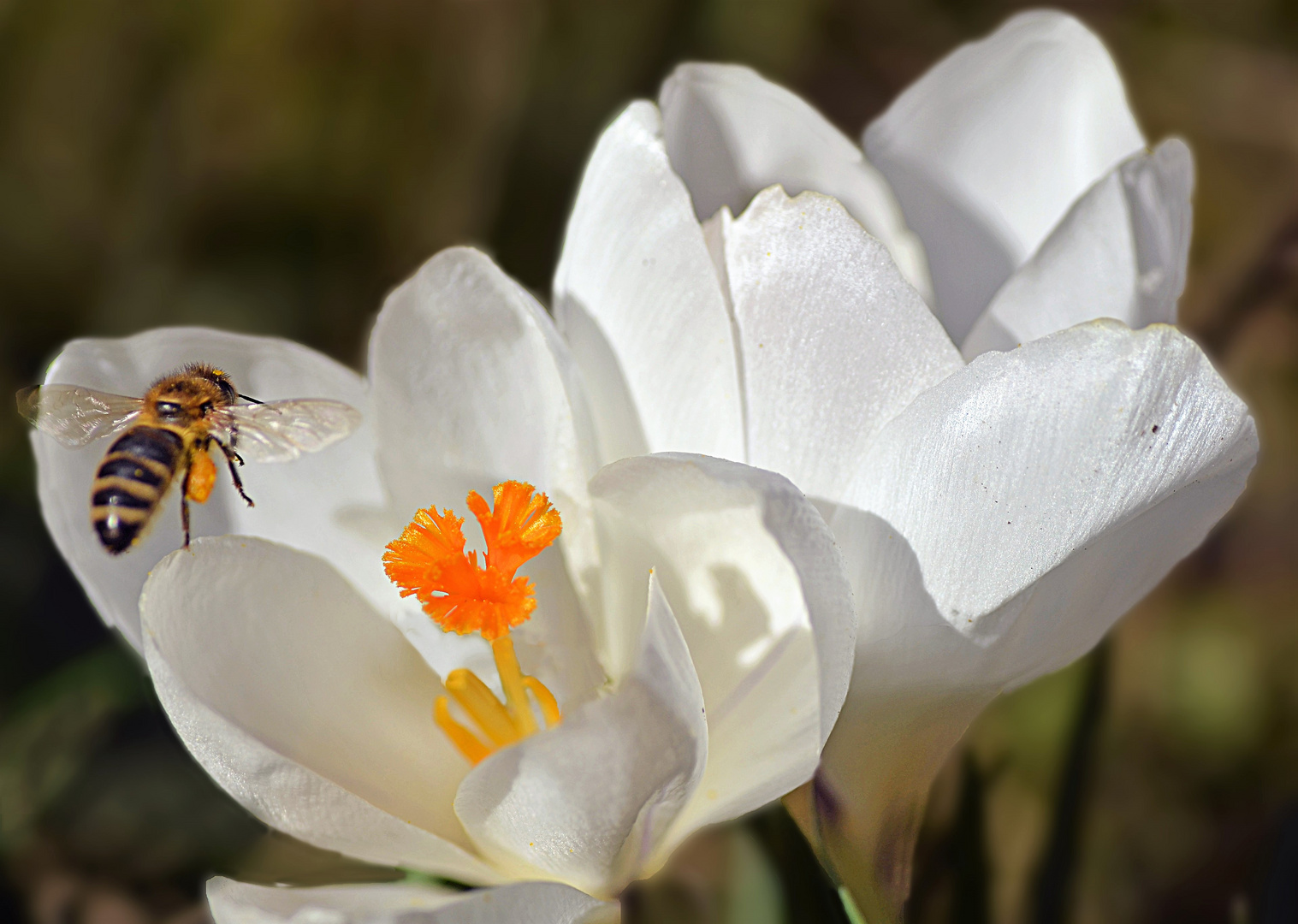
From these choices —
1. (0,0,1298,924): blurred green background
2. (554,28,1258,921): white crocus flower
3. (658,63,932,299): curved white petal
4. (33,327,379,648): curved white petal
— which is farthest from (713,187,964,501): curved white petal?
(0,0,1298,924): blurred green background

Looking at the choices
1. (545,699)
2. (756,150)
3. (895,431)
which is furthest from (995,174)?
(545,699)

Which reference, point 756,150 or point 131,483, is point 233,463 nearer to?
point 131,483

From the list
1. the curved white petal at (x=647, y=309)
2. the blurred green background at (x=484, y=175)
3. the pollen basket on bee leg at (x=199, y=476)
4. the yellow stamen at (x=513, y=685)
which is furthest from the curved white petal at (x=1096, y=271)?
the blurred green background at (x=484, y=175)

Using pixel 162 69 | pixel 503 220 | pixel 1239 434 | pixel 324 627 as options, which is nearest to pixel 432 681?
pixel 324 627

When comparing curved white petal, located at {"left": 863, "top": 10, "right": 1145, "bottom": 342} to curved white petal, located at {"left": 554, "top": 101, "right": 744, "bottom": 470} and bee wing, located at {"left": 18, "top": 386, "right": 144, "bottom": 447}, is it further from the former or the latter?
bee wing, located at {"left": 18, "top": 386, "right": 144, "bottom": 447}

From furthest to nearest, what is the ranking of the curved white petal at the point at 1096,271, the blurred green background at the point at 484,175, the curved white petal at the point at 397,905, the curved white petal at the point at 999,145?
the blurred green background at the point at 484,175 → the curved white petal at the point at 999,145 → the curved white petal at the point at 1096,271 → the curved white petal at the point at 397,905

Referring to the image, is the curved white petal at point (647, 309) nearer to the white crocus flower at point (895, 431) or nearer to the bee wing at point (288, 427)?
the white crocus flower at point (895, 431)
